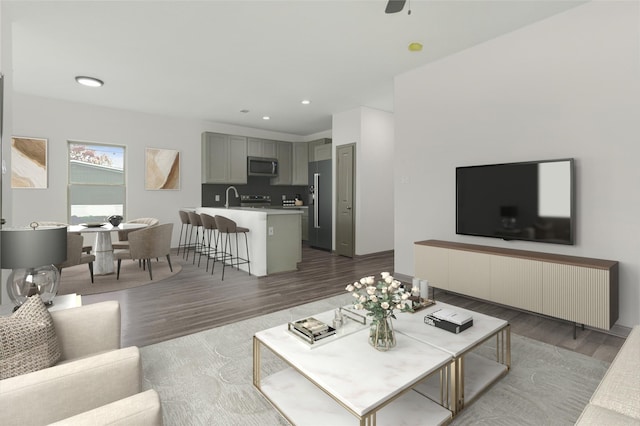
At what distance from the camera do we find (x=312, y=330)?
76.9 inches

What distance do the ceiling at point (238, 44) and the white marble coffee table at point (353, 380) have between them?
291 cm

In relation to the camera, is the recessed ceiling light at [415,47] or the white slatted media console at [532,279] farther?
the recessed ceiling light at [415,47]

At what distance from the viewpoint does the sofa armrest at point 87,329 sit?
5.32 ft

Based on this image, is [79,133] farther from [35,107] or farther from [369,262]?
[369,262]

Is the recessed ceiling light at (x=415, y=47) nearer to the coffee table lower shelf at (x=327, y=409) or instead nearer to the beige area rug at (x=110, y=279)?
the coffee table lower shelf at (x=327, y=409)

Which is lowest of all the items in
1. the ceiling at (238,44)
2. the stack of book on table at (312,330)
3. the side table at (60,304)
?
the stack of book on table at (312,330)

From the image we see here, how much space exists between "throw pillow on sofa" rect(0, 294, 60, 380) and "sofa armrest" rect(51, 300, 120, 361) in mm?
204

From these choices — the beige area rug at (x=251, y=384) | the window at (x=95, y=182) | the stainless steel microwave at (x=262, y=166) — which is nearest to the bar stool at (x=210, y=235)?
the window at (x=95, y=182)

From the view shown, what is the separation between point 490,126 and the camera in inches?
146

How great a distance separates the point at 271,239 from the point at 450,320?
3.38 meters

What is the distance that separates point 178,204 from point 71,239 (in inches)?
121

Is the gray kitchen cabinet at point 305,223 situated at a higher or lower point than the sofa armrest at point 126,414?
higher

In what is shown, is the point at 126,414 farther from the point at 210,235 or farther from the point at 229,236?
the point at 210,235

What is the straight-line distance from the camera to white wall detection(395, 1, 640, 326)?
2.80 m
